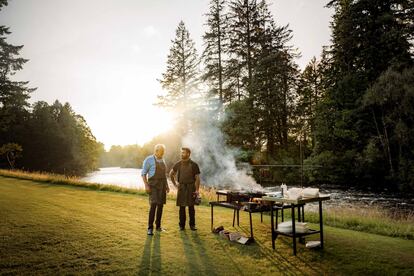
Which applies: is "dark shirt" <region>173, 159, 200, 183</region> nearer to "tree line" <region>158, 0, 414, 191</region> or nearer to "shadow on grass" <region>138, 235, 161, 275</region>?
"shadow on grass" <region>138, 235, 161, 275</region>

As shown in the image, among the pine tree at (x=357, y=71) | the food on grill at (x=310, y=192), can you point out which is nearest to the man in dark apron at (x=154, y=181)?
the food on grill at (x=310, y=192)

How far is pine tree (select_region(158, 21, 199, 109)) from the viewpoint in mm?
31688

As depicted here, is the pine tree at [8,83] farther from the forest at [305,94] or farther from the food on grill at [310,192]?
the food on grill at [310,192]

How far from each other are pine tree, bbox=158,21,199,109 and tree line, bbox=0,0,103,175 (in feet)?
55.6

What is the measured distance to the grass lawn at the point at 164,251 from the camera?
4.46m

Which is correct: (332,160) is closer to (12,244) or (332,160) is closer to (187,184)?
(187,184)

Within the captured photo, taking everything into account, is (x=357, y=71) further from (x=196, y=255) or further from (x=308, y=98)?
(x=196, y=255)

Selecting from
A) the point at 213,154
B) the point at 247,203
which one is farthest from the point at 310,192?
the point at 213,154

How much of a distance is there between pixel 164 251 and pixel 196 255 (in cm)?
59

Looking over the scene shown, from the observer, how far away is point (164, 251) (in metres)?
5.29

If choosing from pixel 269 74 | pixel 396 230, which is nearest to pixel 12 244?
pixel 396 230

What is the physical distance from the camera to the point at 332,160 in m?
23.6

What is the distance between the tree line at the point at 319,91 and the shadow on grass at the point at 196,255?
11635 millimetres

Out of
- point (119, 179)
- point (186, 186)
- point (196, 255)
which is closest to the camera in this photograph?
point (196, 255)
